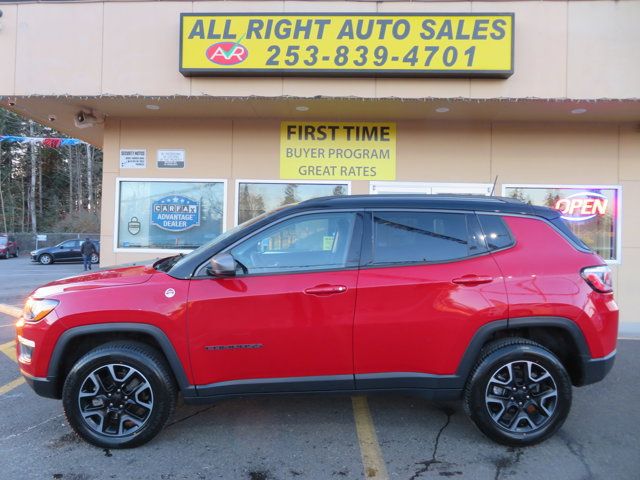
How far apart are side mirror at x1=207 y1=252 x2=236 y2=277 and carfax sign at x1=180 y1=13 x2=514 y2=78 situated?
4471 millimetres

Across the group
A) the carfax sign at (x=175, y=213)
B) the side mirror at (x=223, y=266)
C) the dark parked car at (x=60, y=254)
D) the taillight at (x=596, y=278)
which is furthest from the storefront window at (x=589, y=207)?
the dark parked car at (x=60, y=254)

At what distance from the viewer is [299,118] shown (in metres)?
8.16

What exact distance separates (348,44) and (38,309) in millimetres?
5535

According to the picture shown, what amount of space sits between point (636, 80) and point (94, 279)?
771 centimetres

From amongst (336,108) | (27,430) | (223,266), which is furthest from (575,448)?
(336,108)

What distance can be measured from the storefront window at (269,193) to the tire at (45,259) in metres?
21.0

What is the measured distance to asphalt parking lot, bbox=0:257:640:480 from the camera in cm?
316

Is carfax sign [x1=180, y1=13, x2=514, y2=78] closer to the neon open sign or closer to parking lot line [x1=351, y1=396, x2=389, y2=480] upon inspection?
the neon open sign

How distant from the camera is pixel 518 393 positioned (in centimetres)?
351

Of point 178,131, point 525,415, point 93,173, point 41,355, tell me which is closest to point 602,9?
point 525,415

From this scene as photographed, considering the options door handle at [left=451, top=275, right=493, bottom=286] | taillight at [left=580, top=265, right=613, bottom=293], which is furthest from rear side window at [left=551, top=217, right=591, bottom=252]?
door handle at [left=451, top=275, right=493, bottom=286]

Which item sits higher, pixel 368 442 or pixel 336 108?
pixel 336 108

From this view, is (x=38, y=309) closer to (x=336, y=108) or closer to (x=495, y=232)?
(x=495, y=232)

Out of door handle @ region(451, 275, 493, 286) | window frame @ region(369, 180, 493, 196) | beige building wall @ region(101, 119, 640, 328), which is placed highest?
beige building wall @ region(101, 119, 640, 328)
